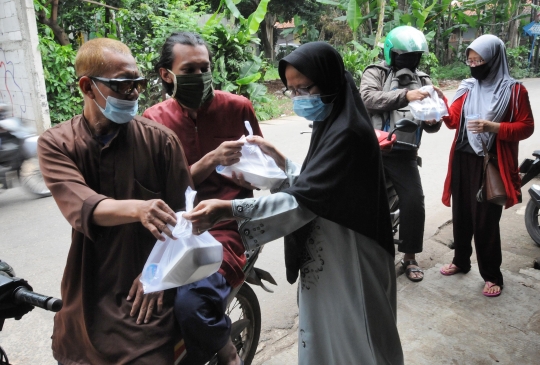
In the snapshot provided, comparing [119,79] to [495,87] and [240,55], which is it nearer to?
[495,87]

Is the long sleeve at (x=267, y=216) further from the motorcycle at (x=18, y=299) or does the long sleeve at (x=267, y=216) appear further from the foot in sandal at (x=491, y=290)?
the foot in sandal at (x=491, y=290)

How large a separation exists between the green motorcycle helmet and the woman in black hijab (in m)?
1.83

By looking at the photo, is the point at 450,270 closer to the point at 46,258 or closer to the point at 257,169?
the point at 257,169

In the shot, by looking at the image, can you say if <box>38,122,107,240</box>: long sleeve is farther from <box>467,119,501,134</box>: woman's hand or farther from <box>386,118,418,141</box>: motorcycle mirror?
<box>467,119,501,134</box>: woman's hand

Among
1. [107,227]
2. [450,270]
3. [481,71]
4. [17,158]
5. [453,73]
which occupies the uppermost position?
[481,71]

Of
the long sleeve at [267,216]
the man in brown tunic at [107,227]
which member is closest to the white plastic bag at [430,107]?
the long sleeve at [267,216]

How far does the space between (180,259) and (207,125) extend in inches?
43.6

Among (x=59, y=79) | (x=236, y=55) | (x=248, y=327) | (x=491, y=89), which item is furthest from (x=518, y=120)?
(x=59, y=79)

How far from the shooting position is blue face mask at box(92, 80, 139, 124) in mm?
1828

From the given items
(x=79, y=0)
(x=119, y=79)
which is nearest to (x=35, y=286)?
(x=119, y=79)

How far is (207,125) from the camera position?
2.60 meters

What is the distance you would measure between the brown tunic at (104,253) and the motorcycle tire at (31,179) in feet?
15.3

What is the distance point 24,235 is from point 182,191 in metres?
3.63

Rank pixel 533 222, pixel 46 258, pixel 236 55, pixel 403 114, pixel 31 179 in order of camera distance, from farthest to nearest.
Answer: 1. pixel 236 55
2. pixel 31 179
3. pixel 533 222
4. pixel 46 258
5. pixel 403 114
